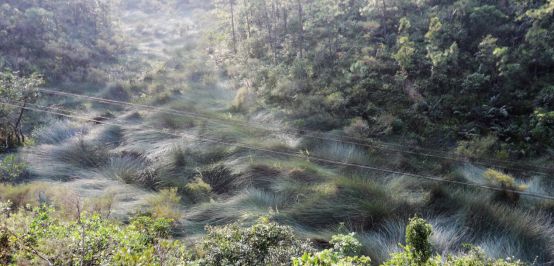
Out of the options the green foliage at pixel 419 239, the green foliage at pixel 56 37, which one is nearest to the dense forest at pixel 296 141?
the green foliage at pixel 419 239

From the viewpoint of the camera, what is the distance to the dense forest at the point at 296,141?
18.4 ft

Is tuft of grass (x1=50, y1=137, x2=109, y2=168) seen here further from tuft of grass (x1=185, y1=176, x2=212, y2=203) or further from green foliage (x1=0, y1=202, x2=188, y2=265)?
green foliage (x1=0, y1=202, x2=188, y2=265)

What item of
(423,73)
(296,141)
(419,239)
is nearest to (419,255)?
(419,239)

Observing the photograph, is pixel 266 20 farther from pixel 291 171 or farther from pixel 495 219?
pixel 495 219

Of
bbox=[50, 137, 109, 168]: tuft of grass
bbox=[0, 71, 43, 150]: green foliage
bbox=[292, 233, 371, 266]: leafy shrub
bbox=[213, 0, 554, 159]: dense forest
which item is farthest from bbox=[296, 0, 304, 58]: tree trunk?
bbox=[292, 233, 371, 266]: leafy shrub

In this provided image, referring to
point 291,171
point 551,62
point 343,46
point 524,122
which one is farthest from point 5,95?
point 551,62

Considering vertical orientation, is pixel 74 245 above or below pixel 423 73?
below

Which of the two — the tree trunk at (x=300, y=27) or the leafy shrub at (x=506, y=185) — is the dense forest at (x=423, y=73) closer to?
the tree trunk at (x=300, y=27)

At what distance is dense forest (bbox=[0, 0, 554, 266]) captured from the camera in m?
5.62

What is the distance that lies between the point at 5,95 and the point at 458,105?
526 inches

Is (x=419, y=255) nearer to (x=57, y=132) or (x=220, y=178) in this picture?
(x=220, y=178)

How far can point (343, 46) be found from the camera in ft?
48.4

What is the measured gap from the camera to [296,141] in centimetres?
1011

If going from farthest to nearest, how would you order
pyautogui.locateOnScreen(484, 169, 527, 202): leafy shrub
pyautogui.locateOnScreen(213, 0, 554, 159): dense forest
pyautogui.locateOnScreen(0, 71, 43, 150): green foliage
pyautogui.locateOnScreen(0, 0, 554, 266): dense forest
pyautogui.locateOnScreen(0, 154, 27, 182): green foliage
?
pyautogui.locateOnScreen(0, 71, 43, 150): green foliage → pyautogui.locateOnScreen(213, 0, 554, 159): dense forest → pyautogui.locateOnScreen(0, 154, 27, 182): green foliage → pyautogui.locateOnScreen(484, 169, 527, 202): leafy shrub → pyautogui.locateOnScreen(0, 0, 554, 266): dense forest
